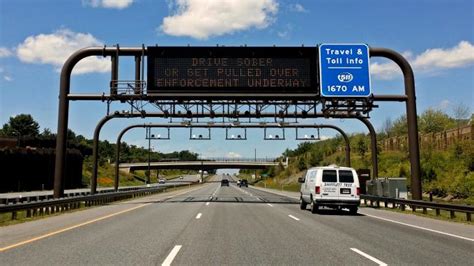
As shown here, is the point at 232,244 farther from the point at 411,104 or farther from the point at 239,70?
the point at 411,104

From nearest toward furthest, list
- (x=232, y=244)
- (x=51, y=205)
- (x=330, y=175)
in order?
(x=232, y=244), (x=330, y=175), (x=51, y=205)

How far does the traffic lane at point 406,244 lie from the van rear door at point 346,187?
205 inches

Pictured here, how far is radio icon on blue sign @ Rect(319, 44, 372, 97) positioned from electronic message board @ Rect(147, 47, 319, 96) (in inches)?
22.2

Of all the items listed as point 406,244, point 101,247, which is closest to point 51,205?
point 101,247

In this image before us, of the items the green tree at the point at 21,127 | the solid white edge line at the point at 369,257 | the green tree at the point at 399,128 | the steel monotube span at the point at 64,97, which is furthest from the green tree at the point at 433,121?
the green tree at the point at 21,127

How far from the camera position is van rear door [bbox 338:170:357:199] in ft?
68.2

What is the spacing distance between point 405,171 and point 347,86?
25.0m

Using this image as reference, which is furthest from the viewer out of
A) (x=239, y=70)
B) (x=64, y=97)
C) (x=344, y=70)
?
(x=64, y=97)

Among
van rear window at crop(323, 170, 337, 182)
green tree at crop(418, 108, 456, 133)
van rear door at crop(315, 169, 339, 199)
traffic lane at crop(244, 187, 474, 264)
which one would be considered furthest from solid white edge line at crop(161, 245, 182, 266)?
green tree at crop(418, 108, 456, 133)

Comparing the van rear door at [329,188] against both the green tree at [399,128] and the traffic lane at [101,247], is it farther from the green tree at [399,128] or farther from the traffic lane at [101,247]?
the green tree at [399,128]

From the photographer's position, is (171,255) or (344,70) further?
(344,70)

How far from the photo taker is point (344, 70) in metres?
25.8

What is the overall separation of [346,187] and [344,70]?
26.0 ft

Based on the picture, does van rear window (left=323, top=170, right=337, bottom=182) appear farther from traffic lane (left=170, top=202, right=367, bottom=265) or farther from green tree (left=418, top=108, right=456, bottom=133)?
green tree (left=418, top=108, right=456, bottom=133)
